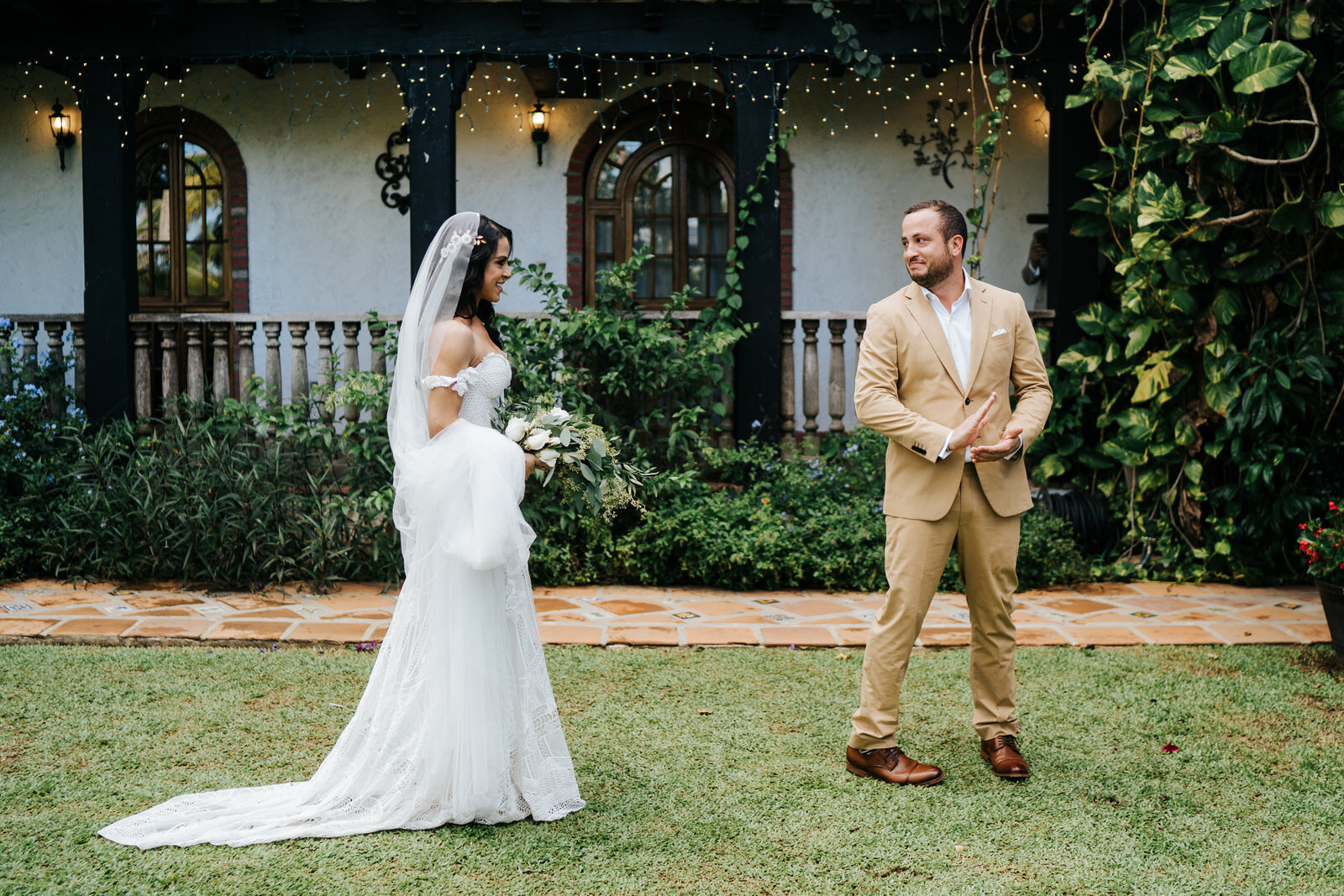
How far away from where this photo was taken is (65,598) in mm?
5656

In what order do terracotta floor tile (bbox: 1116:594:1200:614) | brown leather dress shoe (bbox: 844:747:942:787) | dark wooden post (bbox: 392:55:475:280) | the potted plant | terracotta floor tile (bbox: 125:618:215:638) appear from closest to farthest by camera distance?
brown leather dress shoe (bbox: 844:747:942:787) < the potted plant < terracotta floor tile (bbox: 125:618:215:638) < terracotta floor tile (bbox: 1116:594:1200:614) < dark wooden post (bbox: 392:55:475:280)

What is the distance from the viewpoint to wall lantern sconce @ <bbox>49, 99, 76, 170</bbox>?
9109mm

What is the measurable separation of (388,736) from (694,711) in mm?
1309

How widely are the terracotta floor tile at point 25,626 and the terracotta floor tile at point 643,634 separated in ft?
8.53

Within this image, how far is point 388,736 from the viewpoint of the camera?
320 centimetres

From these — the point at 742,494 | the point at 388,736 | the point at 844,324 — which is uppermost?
the point at 844,324

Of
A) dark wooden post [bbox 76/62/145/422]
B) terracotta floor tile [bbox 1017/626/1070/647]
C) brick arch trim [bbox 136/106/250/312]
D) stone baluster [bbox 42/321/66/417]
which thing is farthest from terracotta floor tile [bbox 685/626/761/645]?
brick arch trim [bbox 136/106/250/312]

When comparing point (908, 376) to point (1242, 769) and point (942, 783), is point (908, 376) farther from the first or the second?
point (1242, 769)

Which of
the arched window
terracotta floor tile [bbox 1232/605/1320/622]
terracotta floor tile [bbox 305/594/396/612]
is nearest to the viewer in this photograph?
terracotta floor tile [bbox 1232/605/1320/622]

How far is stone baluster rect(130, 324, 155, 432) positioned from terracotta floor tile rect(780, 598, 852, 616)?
4533mm

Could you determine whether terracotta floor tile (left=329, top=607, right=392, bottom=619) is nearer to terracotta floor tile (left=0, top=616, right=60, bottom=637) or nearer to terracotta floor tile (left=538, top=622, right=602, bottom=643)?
terracotta floor tile (left=538, top=622, right=602, bottom=643)

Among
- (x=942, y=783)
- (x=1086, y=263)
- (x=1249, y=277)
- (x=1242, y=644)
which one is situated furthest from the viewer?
(x=1086, y=263)

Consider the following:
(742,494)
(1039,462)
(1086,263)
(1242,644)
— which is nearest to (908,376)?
(1242,644)

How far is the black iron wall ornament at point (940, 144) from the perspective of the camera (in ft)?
29.7
